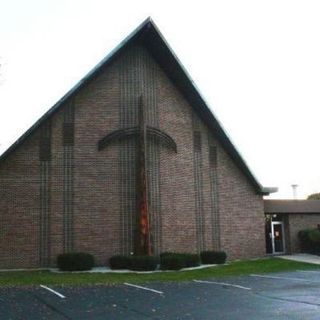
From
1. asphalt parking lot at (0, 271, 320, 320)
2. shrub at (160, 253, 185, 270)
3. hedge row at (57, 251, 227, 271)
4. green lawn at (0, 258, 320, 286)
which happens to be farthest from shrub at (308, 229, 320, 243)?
asphalt parking lot at (0, 271, 320, 320)

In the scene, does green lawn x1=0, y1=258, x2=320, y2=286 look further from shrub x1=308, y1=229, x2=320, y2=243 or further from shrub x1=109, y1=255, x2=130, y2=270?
shrub x1=308, y1=229, x2=320, y2=243

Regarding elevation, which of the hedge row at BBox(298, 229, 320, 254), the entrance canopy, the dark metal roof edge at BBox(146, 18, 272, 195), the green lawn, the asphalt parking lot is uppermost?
the dark metal roof edge at BBox(146, 18, 272, 195)

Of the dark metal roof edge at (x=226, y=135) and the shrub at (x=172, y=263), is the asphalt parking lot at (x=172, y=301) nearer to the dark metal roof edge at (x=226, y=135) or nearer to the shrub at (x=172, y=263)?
the shrub at (x=172, y=263)

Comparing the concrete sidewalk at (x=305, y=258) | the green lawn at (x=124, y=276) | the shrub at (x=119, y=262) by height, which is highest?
the shrub at (x=119, y=262)

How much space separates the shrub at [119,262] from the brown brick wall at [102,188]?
5.22ft

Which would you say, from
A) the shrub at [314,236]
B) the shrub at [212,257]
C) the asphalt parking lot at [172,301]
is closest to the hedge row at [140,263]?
the shrub at [212,257]

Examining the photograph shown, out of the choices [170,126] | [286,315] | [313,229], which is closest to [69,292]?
[286,315]

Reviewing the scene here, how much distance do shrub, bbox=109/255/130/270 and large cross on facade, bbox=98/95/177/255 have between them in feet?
2.88

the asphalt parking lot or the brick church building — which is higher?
the brick church building

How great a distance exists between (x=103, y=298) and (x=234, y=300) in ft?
10.5

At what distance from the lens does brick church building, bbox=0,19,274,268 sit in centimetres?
2527

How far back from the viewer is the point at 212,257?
87.6ft

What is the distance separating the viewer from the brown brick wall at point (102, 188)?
25094 mm

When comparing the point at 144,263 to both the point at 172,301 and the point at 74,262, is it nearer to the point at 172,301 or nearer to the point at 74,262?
the point at 74,262
